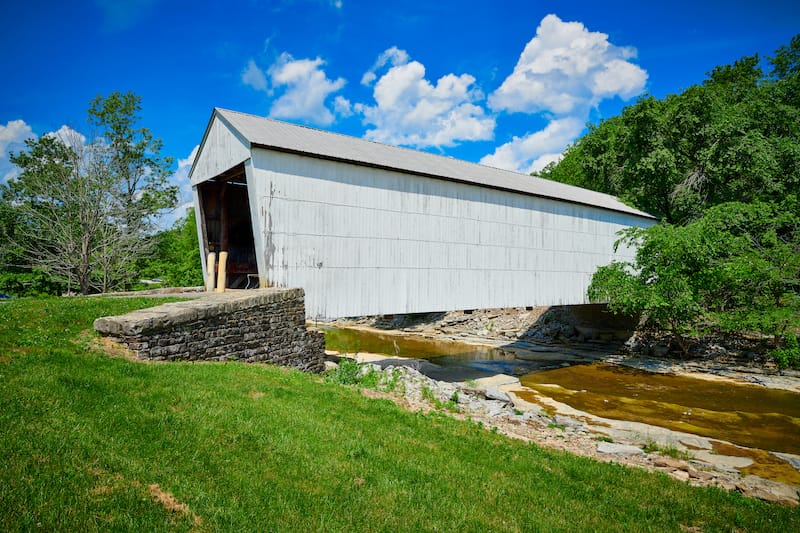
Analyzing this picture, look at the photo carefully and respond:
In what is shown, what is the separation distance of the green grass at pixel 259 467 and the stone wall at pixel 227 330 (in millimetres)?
601

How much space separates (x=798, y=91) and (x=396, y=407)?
95.7ft

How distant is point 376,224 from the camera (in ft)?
41.2

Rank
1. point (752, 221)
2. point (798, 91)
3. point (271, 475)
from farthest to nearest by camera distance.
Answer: point (798, 91) → point (752, 221) → point (271, 475)

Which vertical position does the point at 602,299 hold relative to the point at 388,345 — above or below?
above

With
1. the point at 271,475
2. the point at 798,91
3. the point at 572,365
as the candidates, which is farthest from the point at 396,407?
the point at 798,91

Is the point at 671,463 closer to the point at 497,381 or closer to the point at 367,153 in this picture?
the point at 497,381

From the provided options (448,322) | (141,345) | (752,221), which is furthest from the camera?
(448,322)

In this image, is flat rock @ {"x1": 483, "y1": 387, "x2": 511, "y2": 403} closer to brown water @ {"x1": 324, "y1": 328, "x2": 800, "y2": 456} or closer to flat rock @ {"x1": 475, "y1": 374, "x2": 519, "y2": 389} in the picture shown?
brown water @ {"x1": 324, "y1": 328, "x2": 800, "y2": 456}

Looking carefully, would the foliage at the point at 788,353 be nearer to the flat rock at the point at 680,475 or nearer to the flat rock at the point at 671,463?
the flat rock at the point at 671,463

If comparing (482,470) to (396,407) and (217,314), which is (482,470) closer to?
(396,407)

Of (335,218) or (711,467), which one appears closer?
(711,467)

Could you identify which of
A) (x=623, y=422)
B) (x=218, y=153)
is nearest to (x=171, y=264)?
(x=218, y=153)

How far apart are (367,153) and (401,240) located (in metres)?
3.01

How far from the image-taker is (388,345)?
25.2m
